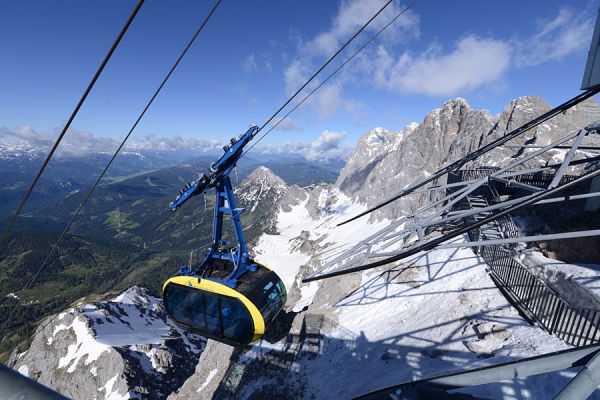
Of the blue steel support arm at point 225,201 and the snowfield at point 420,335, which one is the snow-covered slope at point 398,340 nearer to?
the snowfield at point 420,335

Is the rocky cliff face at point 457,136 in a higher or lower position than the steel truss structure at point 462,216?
higher

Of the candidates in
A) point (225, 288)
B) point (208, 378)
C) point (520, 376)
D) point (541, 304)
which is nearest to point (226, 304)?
point (225, 288)

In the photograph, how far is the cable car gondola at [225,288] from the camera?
48.4 feet

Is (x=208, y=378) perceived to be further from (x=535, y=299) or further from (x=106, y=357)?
(x=106, y=357)

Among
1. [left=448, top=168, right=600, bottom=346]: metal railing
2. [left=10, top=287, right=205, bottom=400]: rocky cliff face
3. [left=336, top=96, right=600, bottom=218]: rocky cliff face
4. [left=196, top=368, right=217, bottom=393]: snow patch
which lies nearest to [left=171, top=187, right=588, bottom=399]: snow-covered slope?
[left=196, top=368, right=217, bottom=393]: snow patch

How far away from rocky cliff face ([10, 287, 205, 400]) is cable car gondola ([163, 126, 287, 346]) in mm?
59797

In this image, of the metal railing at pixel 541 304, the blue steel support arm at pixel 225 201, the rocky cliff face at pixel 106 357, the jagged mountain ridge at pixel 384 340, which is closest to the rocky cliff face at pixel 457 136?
the jagged mountain ridge at pixel 384 340

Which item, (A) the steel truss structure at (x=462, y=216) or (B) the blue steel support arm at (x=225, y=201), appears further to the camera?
(B) the blue steel support arm at (x=225, y=201)

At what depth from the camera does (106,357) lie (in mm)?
66875

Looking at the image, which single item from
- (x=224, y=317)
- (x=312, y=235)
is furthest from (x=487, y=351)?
(x=312, y=235)

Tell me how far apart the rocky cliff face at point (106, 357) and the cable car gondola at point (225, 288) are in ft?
196

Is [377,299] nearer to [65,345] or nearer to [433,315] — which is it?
[433,315]

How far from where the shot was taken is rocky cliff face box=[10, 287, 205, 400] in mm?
62406

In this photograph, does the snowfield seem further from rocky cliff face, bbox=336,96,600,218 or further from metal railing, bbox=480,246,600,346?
rocky cliff face, bbox=336,96,600,218
